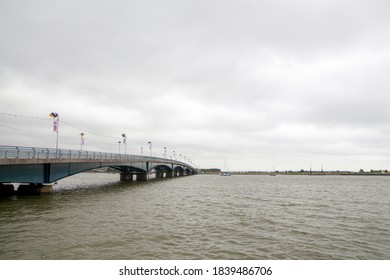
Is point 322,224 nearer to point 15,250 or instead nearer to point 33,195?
point 15,250

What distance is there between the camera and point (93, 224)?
19.3m

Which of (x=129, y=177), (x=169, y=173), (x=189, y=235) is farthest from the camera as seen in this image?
(x=169, y=173)

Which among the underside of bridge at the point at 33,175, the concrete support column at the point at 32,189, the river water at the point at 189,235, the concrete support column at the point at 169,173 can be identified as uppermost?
the underside of bridge at the point at 33,175

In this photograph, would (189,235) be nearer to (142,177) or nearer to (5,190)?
(5,190)

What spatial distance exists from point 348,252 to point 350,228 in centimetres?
694

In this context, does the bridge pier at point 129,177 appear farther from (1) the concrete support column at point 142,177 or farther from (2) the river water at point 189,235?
(2) the river water at point 189,235

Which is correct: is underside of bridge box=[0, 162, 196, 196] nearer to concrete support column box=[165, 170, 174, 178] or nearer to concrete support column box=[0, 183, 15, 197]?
concrete support column box=[0, 183, 15, 197]

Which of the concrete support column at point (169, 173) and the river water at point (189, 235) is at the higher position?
Result: the river water at point (189, 235)

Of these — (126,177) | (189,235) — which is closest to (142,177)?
(126,177)

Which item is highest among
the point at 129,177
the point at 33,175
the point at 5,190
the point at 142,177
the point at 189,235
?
the point at 33,175

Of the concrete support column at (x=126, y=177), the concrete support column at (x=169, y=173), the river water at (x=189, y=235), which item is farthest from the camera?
the concrete support column at (x=169, y=173)

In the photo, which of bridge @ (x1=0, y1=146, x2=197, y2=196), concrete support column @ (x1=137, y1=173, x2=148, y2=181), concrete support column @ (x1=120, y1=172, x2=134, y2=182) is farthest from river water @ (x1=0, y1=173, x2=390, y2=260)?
concrete support column @ (x1=137, y1=173, x2=148, y2=181)

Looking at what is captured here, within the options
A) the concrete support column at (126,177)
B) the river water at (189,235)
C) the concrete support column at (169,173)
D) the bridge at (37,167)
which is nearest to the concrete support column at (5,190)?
the bridge at (37,167)

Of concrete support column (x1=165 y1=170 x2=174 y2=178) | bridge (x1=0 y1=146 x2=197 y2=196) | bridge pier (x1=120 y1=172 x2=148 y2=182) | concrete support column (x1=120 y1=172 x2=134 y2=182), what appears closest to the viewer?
bridge (x1=0 y1=146 x2=197 y2=196)
